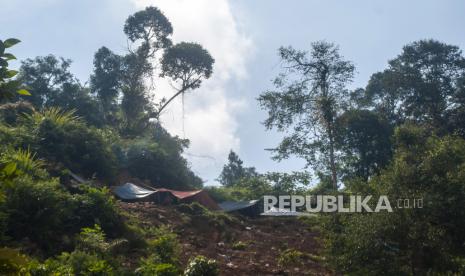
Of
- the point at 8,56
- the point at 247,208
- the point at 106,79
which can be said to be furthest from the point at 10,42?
the point at 106,79

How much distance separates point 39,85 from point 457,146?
24.3 meters

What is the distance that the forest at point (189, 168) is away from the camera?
745 centimetres

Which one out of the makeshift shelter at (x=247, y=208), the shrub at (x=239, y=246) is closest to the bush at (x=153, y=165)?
the makeshift shelter at (x=247, y=208)

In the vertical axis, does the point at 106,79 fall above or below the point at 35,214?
above

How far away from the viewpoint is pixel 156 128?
31.1 m

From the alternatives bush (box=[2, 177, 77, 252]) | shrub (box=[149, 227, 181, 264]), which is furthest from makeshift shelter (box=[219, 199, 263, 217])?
bush (box=[2, 177, 77, 252])

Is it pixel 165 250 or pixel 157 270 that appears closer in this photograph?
pixel 157 270

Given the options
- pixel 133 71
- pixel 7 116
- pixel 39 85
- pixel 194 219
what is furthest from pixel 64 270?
pixel 133 71

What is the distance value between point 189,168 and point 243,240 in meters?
16.1

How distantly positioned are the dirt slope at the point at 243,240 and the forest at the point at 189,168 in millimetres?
114

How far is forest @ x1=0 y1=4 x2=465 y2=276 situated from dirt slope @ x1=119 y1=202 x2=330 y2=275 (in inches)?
4.5

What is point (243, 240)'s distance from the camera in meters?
13.1

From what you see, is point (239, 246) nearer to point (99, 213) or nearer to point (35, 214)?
point (99, 213)

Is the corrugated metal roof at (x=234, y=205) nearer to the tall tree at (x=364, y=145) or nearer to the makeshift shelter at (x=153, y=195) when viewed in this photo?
the makeshift shelter at (x=153, y=195)
